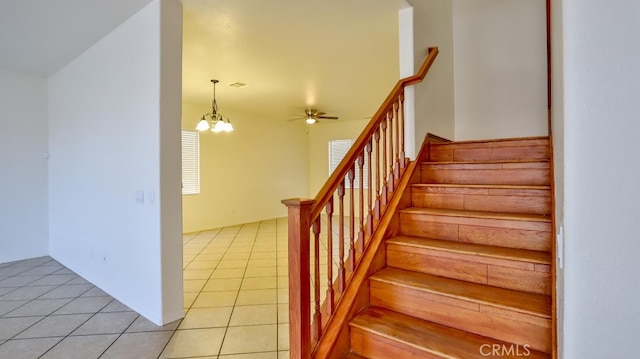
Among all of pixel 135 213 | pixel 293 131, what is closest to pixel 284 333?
pixel 135 213

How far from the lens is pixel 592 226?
0.76 meters

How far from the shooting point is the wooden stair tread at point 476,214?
6.48 feet

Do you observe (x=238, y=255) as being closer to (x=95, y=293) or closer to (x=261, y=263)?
(x=261, y=263)

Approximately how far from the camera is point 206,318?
103 inches

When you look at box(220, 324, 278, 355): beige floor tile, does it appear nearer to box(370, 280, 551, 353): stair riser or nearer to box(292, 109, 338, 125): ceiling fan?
box(370, 280, 551, 353): stair riser

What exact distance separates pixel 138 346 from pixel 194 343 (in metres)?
0.38

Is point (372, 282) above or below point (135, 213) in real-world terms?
below

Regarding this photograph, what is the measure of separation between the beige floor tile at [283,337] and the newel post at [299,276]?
573 millimetres

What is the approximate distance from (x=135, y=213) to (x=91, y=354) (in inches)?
41.4

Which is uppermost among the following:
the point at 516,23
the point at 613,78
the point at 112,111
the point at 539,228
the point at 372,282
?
the point at 516,23

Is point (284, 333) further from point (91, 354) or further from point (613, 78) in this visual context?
point (613, 78)

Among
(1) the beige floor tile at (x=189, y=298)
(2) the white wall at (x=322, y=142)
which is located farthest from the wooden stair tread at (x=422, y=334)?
(2) the white wall at (x=322, y=142)

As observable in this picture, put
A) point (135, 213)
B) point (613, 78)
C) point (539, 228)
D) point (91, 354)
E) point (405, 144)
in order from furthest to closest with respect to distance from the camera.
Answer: point (405, 144) → point (135, 213) → point (91, 354) → point (539, 228) → point (613, 78)

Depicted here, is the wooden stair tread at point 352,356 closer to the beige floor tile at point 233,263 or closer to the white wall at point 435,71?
the white wall at point 435,71
